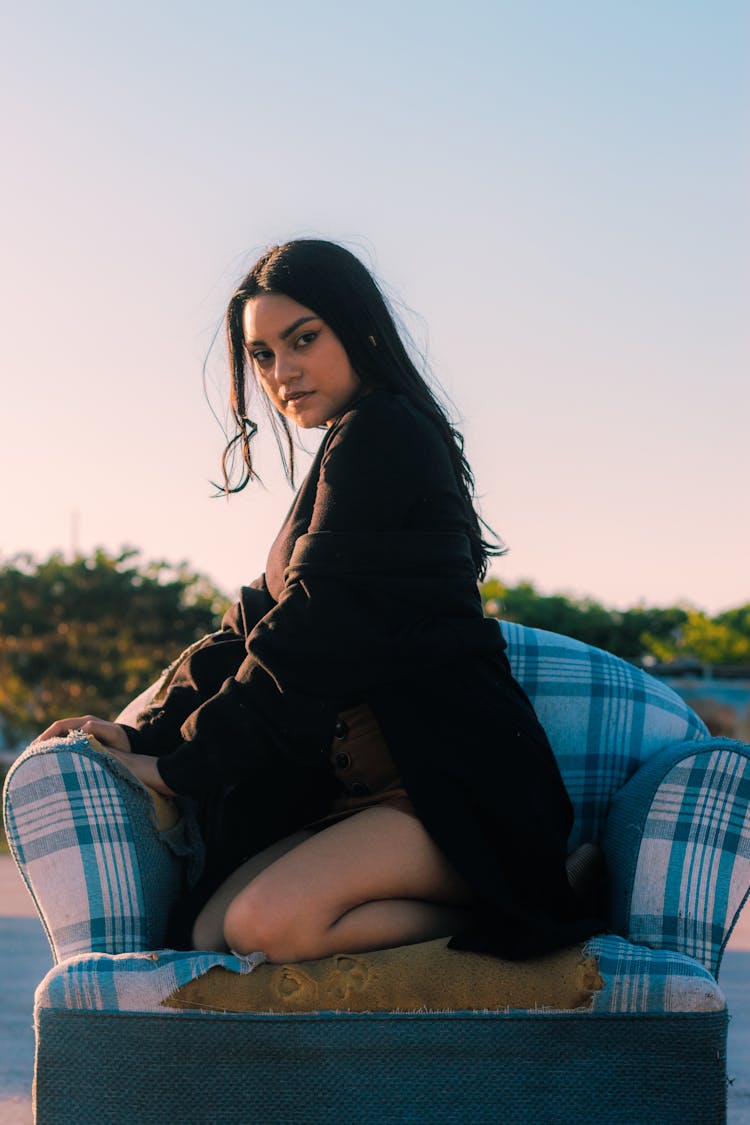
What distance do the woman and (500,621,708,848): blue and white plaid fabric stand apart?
0.37 metres

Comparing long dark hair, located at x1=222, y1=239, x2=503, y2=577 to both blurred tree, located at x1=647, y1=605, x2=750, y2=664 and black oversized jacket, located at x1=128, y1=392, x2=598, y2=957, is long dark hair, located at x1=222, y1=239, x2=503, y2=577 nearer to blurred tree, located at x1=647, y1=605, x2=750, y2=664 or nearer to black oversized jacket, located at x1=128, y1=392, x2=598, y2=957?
black oversized jacket, located at x1=128, y1=392, x2=598, y2=957

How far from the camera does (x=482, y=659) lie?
2162 millimetres

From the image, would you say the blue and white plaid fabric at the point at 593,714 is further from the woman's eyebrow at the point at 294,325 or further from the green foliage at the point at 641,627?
the green foliage at the point at 641,627

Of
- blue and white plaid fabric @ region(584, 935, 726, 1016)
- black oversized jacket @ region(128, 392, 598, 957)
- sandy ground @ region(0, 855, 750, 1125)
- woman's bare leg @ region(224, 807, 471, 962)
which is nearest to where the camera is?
blue and white plaid fabric @ region(584, 935, 726, 1016)

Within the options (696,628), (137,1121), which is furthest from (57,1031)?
(696,628)

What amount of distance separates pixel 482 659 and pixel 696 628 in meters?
30.1

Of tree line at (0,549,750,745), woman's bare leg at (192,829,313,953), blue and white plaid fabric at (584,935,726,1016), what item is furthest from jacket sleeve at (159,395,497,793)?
tree line at (0,549,750,745)

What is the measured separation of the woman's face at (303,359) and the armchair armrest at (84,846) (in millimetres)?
742

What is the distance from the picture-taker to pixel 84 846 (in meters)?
2.09

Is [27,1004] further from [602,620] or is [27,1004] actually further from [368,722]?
[602,620]

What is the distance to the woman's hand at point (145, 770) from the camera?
7.16 ft

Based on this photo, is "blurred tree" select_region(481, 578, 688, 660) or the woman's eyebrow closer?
the woman's eyebrow

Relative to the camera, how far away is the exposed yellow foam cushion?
1.83 m

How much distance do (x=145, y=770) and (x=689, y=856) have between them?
0.96m
